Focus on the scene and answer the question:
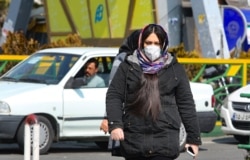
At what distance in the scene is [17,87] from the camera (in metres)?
13.8

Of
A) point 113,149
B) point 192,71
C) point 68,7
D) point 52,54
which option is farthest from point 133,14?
point 113,149

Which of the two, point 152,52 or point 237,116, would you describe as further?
point 237,116

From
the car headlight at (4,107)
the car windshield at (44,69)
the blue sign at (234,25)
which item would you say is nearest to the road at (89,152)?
the car headlight at (4,107)

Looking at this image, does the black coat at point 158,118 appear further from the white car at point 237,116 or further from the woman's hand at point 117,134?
the white car at point 237,116

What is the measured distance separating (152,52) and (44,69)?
25.3 ft

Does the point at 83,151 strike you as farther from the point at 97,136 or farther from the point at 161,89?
the point at 161,89

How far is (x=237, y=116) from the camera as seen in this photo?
16.2 meters

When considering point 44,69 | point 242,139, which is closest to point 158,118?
point 44,69

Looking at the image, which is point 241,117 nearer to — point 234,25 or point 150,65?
point 150,65

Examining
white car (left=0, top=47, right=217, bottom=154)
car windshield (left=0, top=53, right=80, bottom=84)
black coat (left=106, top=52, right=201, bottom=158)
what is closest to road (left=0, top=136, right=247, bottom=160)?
white car (left=0, top=47, right=217, bottom=154)

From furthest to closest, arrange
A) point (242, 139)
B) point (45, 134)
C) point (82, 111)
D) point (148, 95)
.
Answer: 1. point (242, 139)
2. point (82, 111)
3. point (45, 134)
4. point (148, 95)

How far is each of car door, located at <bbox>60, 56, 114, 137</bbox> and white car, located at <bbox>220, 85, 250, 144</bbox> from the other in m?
3.04

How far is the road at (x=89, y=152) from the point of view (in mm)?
13852

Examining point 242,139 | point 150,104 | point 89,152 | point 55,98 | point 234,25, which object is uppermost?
point 234,25
